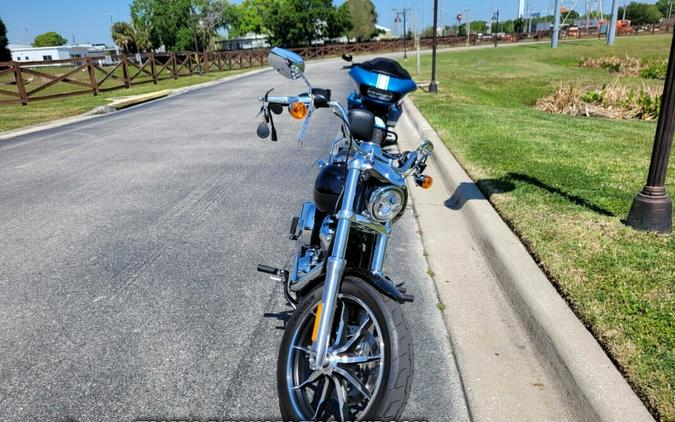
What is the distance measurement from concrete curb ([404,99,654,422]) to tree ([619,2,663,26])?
463 ft

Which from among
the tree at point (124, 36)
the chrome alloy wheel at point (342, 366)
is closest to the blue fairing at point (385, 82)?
the chrome alloy wheel at point (342, 366)

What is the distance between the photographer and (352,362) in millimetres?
2281

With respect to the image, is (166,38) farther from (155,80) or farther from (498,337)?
(498,337)

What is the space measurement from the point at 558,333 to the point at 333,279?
1.47 metres

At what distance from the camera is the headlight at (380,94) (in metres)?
2.58

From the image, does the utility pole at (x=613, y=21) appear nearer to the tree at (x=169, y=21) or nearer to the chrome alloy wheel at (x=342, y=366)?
the chrome alloy wheel at (x=342, y=366)

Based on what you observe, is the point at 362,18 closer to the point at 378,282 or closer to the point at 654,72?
the point at 654,72

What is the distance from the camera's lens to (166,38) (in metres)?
93.1

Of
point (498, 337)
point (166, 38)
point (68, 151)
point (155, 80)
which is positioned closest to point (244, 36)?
point (166, 38)

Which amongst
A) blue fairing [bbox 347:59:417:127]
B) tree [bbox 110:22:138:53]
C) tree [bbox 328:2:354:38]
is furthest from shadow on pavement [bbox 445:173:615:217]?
tree [bbox 110:22:138:53]

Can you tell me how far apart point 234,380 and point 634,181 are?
16.1 feet

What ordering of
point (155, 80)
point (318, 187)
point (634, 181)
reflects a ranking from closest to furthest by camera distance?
1. point (318, 187)
2. point (634, 181)
3. point (155, 80)

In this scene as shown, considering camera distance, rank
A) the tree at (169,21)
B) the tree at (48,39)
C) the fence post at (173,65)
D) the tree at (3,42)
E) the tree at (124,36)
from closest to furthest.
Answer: the fence post at (173,65) < the tree at (3,42) < the tree at (169,21) < the tree at (124,36) < the tree at (48,39)

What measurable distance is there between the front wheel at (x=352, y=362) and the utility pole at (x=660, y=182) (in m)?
2.93
